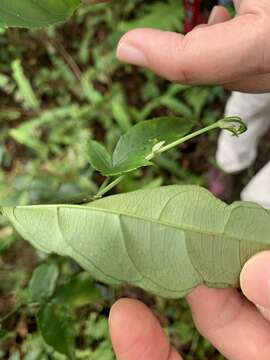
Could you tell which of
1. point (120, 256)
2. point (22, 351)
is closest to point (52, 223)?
point (120, 256)

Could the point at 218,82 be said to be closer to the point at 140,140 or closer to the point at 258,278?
the point at 140,140

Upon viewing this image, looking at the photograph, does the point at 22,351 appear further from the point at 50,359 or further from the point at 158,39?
the point at 158,39

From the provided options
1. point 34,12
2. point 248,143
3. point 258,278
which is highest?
point 34,12

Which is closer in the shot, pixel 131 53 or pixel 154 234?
pixel 154 234

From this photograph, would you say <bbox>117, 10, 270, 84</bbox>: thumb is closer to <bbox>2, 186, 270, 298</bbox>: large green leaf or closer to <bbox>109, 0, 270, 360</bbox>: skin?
<bbox>109, 0, 270, 360</bbox>: skin

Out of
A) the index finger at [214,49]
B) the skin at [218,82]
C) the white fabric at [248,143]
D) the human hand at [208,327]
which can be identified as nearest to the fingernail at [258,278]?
the skin at [218,82]

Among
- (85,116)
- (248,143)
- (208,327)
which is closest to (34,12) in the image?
(208,327)

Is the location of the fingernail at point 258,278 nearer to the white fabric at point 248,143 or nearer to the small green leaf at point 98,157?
the small green leaf at point 98,157

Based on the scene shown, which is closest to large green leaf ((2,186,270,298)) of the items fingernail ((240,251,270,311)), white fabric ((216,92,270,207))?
fingernail ((240,251,270,311))
